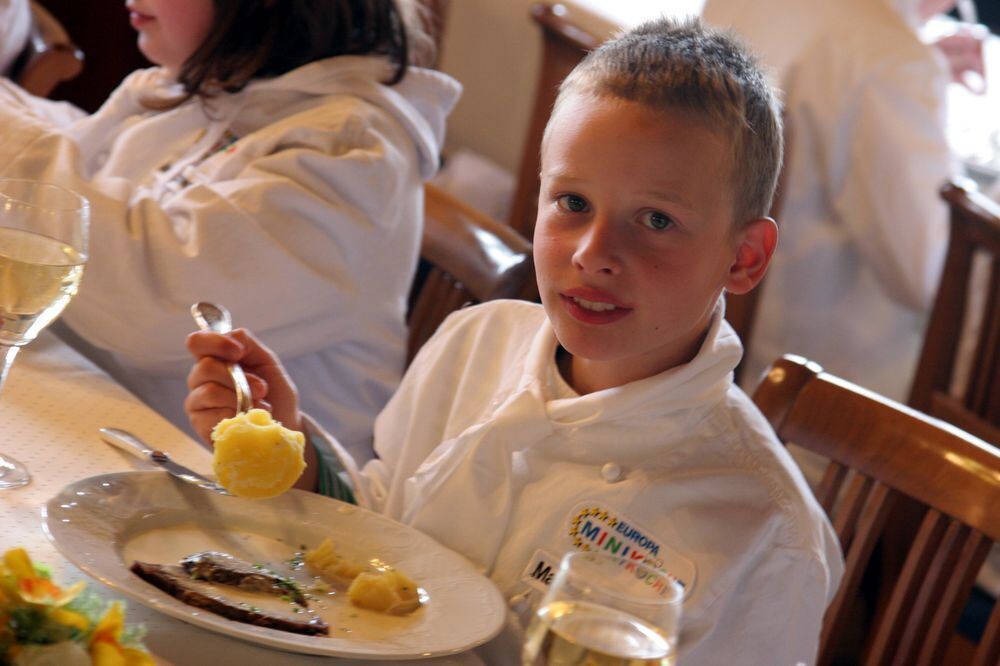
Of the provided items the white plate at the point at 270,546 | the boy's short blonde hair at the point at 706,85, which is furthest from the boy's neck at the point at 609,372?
the white plate at the point at 270,546

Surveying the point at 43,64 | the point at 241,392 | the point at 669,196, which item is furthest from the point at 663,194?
the point at 43,64

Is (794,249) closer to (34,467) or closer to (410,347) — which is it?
(410,347)

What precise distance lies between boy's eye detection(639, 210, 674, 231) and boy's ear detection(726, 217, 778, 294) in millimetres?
96

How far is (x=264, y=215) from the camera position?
1504 mm

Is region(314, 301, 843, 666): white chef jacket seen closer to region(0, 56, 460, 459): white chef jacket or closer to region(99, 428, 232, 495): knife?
region(99, 428, 232, 495): knife

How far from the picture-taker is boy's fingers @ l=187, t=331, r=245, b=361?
110 cm

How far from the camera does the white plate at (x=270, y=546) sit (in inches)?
30.0

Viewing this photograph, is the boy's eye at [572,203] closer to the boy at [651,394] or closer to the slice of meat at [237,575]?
the boy at [651,394]

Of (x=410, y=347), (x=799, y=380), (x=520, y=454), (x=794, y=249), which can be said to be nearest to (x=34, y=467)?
(x=520, y=454)

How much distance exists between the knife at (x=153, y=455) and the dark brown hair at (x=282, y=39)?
76cm

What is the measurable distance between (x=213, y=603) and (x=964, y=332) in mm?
2114

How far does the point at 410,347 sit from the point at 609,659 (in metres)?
1.18

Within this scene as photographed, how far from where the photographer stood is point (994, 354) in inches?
93.6

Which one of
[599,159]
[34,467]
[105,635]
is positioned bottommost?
[34,467]
